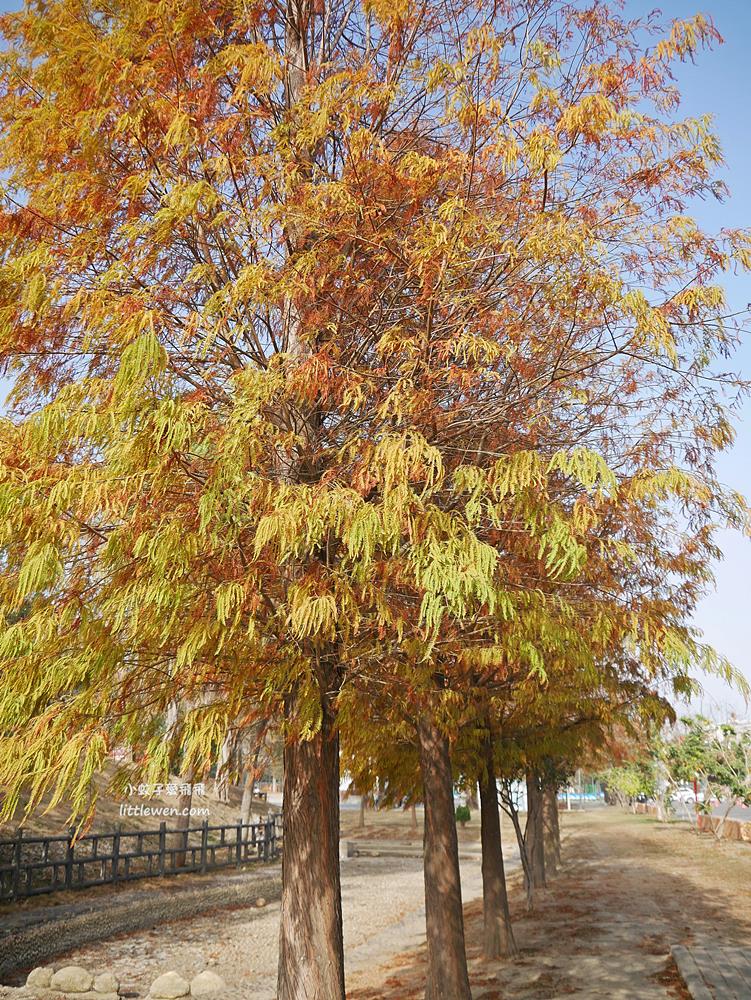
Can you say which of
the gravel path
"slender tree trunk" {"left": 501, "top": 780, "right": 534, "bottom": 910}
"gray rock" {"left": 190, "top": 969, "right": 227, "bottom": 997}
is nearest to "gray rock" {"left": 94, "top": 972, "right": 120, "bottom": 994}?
the gravel path

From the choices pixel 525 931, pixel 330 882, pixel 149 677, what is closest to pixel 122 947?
pixel 525 931

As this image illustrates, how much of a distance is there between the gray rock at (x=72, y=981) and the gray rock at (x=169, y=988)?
0.88 metres

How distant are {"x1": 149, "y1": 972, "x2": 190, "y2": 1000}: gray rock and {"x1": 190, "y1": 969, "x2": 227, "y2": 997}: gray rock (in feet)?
0.58

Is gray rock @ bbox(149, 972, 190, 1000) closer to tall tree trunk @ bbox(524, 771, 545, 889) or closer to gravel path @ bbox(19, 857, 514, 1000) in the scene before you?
gravel path @ bbox(19, 857, 514, 1000)

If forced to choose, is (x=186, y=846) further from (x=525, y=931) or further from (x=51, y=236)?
(x=51, y=236)

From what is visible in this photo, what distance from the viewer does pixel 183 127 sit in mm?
5000

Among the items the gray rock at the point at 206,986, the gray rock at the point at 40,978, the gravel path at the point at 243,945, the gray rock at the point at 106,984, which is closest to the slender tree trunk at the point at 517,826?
the gravel path at the point at 243,945

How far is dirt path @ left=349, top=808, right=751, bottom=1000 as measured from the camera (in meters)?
10.9

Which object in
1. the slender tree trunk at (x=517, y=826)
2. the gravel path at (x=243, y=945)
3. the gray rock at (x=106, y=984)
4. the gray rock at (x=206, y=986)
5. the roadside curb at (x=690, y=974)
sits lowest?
the gravel path at (x=243, y=945)

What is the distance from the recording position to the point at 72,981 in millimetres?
11070

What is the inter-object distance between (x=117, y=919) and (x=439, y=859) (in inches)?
404

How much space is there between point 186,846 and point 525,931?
14.2m

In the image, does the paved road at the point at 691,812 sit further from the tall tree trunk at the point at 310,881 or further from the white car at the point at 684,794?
the tall tree trunk at the point at 310,881

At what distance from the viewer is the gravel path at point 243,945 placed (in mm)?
12812
